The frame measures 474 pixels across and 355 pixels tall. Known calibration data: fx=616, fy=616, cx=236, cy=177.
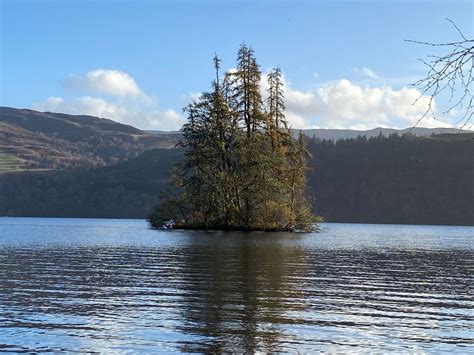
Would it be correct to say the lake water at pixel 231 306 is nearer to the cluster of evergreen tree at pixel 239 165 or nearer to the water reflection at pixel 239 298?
the water reflection at pixel 239 298

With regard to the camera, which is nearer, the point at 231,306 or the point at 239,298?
the point at 231,306

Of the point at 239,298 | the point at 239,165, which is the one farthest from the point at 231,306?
the point at 239,165

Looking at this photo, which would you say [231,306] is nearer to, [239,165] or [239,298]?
[239,298]

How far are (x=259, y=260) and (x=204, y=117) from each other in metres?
46.5

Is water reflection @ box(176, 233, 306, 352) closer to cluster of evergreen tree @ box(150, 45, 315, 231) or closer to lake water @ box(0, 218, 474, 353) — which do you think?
lake water @ box(0, 218, 474, 353)

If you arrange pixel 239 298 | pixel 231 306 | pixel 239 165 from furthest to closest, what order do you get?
pixel 239 165, pixel 239 298, pixel 231 306

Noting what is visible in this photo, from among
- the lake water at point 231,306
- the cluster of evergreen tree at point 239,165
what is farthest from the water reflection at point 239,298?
the cluster of evergreen tree at point 239,165

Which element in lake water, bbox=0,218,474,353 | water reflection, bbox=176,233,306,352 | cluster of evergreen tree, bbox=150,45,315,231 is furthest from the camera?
cluster of evergreen tree, bbox=150,45,315,231

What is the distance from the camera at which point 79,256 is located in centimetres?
4272

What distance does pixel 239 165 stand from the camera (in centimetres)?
8006

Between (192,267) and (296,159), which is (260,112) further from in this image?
(192,267)

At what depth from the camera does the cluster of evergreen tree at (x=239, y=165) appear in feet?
260

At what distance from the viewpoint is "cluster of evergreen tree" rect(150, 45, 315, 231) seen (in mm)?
79312

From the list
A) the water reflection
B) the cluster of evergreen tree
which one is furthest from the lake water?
the cluster of evergreen tree
